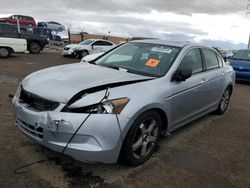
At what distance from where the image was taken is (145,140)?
3.62 m

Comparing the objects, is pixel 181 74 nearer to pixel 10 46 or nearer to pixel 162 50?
pixel 162 50

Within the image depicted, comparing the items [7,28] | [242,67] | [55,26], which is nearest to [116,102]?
[242,67]

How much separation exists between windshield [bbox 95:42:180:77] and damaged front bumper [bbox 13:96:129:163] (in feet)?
4.21

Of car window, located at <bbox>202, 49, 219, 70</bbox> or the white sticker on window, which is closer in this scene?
the white sticker on window

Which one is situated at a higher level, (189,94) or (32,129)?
(189,94)

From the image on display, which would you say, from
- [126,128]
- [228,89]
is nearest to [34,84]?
[126,128]

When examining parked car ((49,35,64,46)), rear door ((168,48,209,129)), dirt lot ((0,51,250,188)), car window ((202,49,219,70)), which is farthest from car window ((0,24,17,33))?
parked car ((49,35,64,46))

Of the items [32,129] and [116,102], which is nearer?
[116,102]

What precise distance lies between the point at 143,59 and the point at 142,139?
1420mm

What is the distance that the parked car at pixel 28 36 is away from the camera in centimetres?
1556

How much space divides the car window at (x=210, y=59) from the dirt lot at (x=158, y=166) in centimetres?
122

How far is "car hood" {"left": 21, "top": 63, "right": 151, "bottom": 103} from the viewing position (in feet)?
10.4

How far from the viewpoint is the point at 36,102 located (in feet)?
10.9

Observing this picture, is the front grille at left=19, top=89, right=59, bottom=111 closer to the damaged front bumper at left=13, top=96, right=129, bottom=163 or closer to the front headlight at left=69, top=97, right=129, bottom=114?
the damaged front bumper at left=13, top=96, right=129, bottom=163
